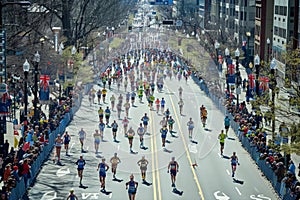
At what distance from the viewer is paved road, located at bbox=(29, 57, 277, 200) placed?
106 feet

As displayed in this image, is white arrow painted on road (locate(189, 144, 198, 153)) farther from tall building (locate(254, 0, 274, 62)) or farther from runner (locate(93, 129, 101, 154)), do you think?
tall building (locate(254, 0, 274, 62))

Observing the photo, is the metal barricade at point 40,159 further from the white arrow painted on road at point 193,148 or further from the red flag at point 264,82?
the red flag at point 264,82

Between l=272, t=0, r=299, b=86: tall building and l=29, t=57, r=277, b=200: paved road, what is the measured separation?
1940 cm

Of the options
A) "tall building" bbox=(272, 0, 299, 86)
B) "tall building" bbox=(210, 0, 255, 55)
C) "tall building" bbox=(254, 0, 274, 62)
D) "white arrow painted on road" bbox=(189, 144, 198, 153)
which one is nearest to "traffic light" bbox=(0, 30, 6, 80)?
"white arrow painted on road" bbox=(189, 144, 198, 153)

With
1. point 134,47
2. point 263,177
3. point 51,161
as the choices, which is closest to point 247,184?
point 263,177

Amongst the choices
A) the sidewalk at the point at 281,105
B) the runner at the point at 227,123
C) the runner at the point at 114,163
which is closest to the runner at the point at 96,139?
the runner at the point at 114,163

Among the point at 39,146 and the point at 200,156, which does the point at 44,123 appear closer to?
the point at 39,146

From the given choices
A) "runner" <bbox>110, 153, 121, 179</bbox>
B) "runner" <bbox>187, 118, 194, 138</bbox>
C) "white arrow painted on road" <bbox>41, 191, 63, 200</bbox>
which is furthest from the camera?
"runner" <bbox>187, 118, 194, 138</bbox>

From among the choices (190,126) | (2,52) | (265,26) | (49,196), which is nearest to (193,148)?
(190,126)

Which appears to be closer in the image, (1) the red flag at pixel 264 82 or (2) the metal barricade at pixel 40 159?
(2) the metal barricade at pixel 40 159

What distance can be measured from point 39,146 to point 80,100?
25.5 meters

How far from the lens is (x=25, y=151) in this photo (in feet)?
118

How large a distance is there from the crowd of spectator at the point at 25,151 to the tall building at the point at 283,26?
87.6 feet

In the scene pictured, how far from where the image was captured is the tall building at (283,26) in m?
69.4
